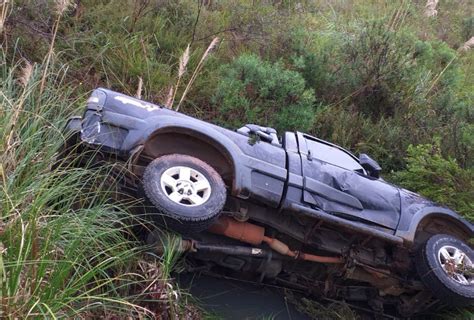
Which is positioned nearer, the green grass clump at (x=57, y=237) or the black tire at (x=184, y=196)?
the green grass clump at (x=57, y=237)

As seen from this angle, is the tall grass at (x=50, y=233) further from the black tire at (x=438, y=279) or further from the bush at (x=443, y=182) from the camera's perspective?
the bush at (x=443, y=182)

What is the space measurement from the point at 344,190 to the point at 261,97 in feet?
10.2

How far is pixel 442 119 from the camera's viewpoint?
31.2 feet

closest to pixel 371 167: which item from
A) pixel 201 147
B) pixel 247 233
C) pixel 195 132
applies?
pixel 247 233

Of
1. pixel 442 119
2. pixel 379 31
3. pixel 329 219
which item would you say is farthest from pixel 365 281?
pixel 379 31

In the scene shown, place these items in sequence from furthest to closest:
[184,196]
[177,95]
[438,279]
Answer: [177,95], [438,279], [184,196]

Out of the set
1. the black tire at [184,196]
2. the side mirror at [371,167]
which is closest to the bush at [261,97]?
the side mirror at [371,167]

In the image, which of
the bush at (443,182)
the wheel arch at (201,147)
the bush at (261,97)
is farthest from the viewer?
the bush at (261,97)

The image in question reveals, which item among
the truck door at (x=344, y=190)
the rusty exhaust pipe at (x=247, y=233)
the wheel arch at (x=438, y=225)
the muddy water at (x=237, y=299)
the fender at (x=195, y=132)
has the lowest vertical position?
the muddy water at (x=237, y=299)

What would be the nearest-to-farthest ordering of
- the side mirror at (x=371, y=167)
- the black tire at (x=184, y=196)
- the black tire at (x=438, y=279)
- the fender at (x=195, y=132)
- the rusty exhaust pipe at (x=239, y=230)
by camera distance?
the black tire at (x=184, y=196), the fender at (x=195, y=132), the rusty exhaust pipe at (x=239, y=230), the black tire at (x=438, y=279), the side mirror at (x=371, y=167)

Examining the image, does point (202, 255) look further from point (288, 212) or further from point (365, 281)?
point (365, 281)

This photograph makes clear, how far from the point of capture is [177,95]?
8219mm

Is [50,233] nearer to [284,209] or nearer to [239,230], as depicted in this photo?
[239,230]

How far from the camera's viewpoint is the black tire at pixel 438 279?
18.1ft
